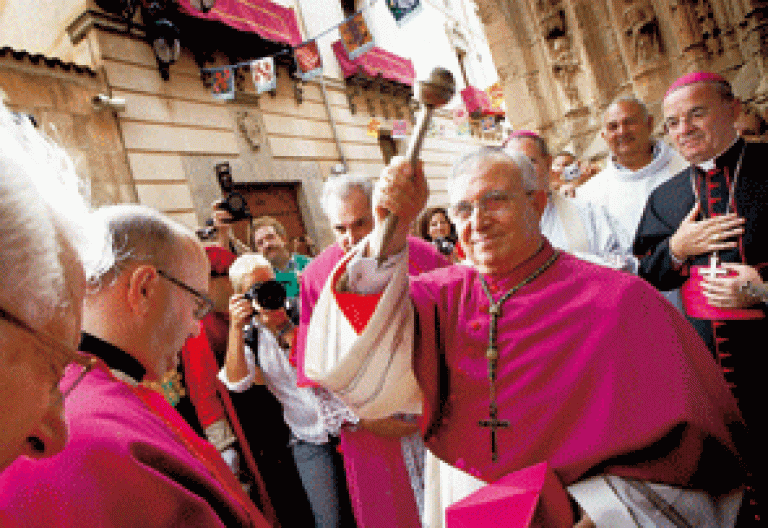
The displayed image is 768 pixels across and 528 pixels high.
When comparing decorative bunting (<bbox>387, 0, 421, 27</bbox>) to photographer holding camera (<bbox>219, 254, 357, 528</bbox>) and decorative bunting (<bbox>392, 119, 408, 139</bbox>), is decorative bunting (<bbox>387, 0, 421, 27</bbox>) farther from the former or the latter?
photographer holding camera (<bbox>219, 254, 357, 528</bbox>)

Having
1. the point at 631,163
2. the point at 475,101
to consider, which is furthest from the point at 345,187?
the point at 475,101

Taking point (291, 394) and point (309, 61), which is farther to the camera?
point (309, 61)

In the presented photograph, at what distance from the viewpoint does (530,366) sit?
1.44m

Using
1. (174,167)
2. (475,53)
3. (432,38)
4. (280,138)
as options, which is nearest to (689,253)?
(174,167)

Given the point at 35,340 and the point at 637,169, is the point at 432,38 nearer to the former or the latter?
the point at 637,169

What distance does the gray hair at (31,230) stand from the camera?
60cm

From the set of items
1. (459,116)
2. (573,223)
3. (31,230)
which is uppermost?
(459,116)

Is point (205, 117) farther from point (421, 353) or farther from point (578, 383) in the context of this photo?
point (578, 383)

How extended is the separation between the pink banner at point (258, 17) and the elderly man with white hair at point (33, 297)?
358 inches

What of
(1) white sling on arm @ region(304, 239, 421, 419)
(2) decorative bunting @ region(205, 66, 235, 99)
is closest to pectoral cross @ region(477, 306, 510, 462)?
(1) white sling on arm @ region(304, 239, 421, 419)

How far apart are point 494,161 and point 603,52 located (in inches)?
184

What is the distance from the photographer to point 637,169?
3312 mm

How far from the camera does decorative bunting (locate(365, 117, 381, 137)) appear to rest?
519 inches

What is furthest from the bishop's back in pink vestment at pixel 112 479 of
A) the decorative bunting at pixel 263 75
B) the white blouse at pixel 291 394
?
the decorative bunting at pixel 263 75
